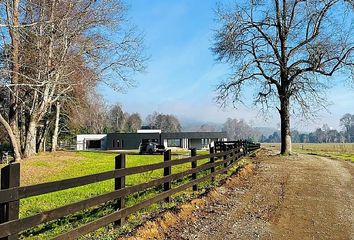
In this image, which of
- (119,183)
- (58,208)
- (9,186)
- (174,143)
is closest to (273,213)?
(119,183)

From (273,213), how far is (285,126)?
22.4 metres

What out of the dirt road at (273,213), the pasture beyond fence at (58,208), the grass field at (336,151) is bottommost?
the grass field at (336,151)

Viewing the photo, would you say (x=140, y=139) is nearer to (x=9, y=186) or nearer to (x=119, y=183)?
(x=119, y=183)

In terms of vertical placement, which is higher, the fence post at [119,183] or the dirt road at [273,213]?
the fence post at [119,183]

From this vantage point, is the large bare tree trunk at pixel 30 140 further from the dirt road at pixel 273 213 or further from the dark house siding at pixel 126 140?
the dark house siding at pixel 126 140

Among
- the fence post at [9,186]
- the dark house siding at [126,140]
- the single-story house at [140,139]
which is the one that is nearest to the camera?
the fence post at [9,186]

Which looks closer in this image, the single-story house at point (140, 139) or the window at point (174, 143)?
the single-story house at point (140, 139)

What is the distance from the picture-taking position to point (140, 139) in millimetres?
73438

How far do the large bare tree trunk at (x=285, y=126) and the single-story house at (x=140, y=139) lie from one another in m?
44.4

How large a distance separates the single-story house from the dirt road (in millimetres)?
60824

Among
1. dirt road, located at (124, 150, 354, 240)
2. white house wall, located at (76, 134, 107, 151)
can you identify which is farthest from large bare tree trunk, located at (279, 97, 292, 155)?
white house wall, located at (76, 134, 107, 151)

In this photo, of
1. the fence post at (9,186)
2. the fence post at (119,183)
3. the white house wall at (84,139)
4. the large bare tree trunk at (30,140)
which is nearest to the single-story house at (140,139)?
the white house wall at (84,139)

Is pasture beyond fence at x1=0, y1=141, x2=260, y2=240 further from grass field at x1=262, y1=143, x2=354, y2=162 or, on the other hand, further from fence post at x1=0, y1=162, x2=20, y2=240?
grass field at x1=262, y1=143, x2=354, y2=162

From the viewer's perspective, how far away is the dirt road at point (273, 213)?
643cm
